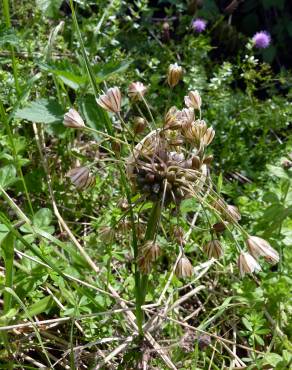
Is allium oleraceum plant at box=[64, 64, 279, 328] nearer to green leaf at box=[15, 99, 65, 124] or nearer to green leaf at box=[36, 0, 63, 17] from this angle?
green leaf at box=[15, 99, 65, 124]

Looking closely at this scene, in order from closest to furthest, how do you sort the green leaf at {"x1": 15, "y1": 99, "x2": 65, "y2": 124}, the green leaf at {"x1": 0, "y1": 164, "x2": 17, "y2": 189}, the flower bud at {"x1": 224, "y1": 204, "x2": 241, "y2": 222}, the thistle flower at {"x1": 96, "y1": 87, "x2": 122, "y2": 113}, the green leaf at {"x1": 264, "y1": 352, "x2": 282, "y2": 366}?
1. the flower bud at {"x1": 224, "y1": 204, "x2": 241, "y2": 222}
2. the thistle flower at {"x1": 96, "y1": 87, "x2": 122, "y2": 113}
3. the green leaf at {"x1": 264, "y1": 352, "x2": 282, "y2": 366}
4. the green leaf at {"x1": 0, "y1": 164, "x2": 17, "y2": 189}
5. the green leaf at {"x1": 15, "y1": 99, "x2": 65, "y2": 124}

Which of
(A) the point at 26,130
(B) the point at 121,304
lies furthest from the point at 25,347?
(A) the point at 26,130

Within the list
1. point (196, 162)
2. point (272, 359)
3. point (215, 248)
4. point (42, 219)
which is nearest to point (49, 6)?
point (42, 219)

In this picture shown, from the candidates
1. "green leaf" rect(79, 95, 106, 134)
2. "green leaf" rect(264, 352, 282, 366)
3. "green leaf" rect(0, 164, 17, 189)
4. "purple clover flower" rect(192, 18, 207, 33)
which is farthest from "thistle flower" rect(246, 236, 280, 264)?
"purple clover flower" rect(192, 18, 207, 33)

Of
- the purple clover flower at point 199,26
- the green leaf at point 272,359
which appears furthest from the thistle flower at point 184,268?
the purple clover flower at point 199,26

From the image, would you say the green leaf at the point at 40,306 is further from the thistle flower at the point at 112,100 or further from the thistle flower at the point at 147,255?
the thistle flower at the point at 112,100

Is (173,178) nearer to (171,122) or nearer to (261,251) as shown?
(171,122)
